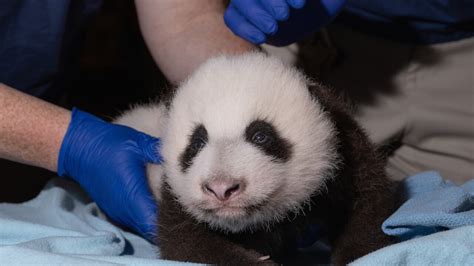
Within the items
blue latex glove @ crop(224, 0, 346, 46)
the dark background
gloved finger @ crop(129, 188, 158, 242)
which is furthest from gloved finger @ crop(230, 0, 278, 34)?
the dark background

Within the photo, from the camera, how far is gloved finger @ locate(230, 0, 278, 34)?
163 centimetres

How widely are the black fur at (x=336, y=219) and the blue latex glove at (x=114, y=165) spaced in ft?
0.52

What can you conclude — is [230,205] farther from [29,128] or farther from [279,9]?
[29,128]

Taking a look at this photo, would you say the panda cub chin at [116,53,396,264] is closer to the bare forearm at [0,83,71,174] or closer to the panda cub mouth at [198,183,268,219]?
the panda cub mouth at [198,183,268,219]

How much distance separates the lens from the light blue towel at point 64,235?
46.3 inches

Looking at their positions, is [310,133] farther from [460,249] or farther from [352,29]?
[352,29]

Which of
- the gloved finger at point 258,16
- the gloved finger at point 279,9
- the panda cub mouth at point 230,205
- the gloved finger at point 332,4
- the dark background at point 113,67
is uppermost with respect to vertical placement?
the gloved finger at point 279,9

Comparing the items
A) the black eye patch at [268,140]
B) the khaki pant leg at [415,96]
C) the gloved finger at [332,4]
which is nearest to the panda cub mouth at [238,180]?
the black eye patch at [268,140]

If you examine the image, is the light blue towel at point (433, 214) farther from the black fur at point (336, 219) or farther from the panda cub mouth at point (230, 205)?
the panda cub mouth at point (230, 205)

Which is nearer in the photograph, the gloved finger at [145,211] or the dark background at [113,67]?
the gloved finger at [145,211]

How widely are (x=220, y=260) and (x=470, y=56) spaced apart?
116 centimetres

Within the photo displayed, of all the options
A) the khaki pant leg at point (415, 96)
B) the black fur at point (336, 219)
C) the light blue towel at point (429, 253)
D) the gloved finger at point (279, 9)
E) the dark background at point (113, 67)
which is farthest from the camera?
the dark background at point (113, 67)

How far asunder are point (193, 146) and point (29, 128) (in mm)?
581

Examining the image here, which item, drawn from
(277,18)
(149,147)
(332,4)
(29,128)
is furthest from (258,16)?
(29,128)
